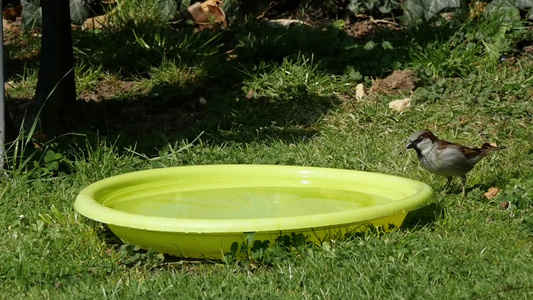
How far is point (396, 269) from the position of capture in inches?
169

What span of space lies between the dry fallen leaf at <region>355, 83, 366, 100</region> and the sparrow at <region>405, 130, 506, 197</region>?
1.82 m

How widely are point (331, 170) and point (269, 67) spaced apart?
2.62 metres

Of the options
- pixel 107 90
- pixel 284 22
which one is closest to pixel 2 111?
pixel 107 90

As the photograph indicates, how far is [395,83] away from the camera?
7.80 metres

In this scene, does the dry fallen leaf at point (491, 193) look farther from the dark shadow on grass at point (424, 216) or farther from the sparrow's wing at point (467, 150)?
the dark shadow on grass at point (424, 216)

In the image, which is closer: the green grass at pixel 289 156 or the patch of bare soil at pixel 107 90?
the green grass at pixel 289 156

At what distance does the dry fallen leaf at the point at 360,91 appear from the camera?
7730 millimetres

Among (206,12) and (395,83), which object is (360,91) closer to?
(395,83)

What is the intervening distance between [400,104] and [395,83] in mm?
358

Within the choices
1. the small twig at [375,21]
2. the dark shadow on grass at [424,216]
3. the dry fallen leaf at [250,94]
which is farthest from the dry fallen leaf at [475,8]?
the dark shadow on grass at [424,216]

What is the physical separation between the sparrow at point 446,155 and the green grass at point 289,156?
16cm

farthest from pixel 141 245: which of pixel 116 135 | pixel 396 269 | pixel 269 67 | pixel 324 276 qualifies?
pixel 269 67

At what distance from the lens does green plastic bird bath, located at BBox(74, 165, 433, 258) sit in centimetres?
444

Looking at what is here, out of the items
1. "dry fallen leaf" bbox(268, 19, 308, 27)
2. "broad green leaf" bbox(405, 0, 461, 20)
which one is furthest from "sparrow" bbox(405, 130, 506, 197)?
"dry fallen leaf" bbox(268, 19, 308, 27)
